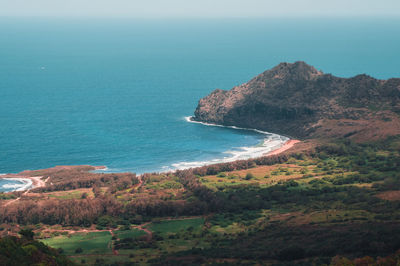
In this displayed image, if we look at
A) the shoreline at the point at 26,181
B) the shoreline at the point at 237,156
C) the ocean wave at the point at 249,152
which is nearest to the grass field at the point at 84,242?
the shoreline at the point at 237,156

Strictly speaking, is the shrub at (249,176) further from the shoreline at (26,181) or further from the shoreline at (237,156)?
the shoreline at (26,181)

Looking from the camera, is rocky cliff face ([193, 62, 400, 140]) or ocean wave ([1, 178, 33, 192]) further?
rocky cliff face ([193, 62, 400, 140])

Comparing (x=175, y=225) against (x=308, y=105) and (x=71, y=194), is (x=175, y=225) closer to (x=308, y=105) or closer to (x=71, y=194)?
(x=71, y=194)

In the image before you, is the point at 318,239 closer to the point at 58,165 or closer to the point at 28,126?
the point at 58,165

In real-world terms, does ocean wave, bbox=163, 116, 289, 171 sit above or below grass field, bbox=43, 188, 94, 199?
above

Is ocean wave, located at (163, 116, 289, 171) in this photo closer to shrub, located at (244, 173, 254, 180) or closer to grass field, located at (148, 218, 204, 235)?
shrub, located at (244, 173, 254, 180)

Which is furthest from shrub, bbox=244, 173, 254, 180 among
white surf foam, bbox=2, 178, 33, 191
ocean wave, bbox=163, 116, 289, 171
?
white surf foam, bbox=2, 178, 33, 191
